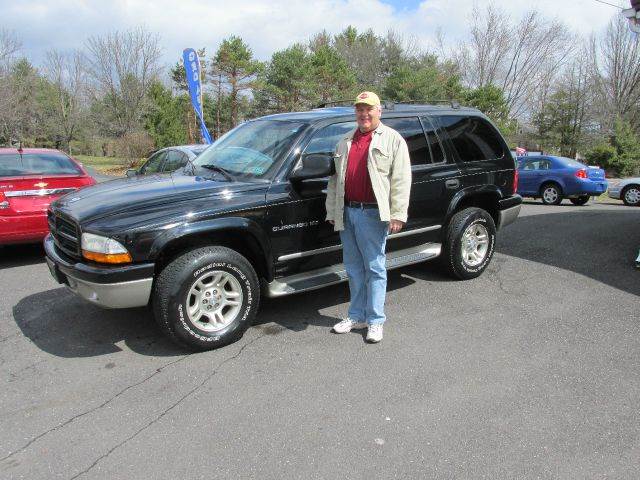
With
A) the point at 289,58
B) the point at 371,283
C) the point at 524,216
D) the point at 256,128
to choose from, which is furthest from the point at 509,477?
the point at 289,58

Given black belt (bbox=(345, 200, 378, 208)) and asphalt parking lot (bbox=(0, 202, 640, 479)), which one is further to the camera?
black belt (bbox=(345, 200, 378, 208))

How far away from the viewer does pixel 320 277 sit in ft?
13.8

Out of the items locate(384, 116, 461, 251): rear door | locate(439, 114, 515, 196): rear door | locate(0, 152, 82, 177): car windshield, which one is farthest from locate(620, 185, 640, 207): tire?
locate(0, 152, 82, 177): car windshield

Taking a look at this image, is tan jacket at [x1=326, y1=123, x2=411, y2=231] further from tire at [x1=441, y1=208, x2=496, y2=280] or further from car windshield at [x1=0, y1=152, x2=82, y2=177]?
car windshield at [x1=0, y1=152, x2=82, y2=177]

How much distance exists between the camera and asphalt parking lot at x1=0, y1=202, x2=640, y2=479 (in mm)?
2537

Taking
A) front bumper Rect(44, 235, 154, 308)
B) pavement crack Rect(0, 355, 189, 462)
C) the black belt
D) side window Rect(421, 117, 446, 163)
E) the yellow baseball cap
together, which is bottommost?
pavement crack Rect(0, 355, 189, 462)

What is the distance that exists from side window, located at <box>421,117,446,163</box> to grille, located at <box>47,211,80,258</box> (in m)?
3.30

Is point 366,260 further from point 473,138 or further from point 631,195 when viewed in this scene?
point 631,195

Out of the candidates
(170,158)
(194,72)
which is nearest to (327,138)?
(170,158)

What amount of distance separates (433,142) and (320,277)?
6.23 feet

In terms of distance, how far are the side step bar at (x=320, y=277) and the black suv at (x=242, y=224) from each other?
0.01 metres

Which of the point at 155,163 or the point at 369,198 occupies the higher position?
the point at 155,163

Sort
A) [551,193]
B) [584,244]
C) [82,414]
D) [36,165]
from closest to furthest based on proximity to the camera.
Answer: [82,414], [36,165], [584,244], [551,193]

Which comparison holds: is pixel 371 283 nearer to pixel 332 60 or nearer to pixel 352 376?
pixel 352 376
